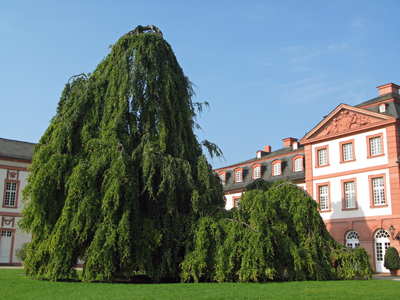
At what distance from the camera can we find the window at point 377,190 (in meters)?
24.8

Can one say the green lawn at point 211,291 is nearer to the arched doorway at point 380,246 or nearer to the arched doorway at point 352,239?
the arched doorway at point 380,246

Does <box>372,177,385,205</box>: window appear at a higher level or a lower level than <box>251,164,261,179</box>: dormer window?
lower

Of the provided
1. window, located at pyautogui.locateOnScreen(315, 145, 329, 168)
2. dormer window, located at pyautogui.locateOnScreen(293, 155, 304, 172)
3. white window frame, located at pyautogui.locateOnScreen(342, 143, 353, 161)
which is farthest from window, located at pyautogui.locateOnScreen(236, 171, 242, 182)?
white window frame, located at pyautogui.locateOnScreen(342, 143, 353, 161)

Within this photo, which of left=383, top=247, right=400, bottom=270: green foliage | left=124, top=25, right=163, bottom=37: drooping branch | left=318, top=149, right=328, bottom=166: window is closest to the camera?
left=124, top=25, right=163, bottom=37: drooping branch

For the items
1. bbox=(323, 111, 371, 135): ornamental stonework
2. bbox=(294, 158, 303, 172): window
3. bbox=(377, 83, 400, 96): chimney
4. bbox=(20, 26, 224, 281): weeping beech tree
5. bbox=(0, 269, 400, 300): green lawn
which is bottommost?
bbox=(0, 269, 400, 300): green lawn

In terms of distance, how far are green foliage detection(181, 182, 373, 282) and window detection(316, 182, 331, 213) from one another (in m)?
12.2

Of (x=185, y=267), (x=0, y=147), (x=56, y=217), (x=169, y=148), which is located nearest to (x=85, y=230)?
(x=56, y=217)

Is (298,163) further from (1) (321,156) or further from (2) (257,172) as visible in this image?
(2) (257,172)

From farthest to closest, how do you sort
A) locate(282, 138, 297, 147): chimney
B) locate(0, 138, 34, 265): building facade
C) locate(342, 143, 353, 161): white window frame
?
locate(282, 138, 297, 147): chimney
locate(0, 138, 34, 265): building facade
locate(342, 143, 353, 161): white window frame

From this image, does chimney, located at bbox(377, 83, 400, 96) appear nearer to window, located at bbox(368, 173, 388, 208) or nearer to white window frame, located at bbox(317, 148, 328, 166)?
white window frame, located at bbox(317, 148, 328, 166)

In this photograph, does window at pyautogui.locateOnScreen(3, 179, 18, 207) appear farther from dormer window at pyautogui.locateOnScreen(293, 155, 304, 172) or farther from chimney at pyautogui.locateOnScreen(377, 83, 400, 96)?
chimney at pyautogui.locateOnScreen(377, 83, 400, 96)

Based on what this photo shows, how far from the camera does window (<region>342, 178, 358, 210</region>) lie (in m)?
26.4

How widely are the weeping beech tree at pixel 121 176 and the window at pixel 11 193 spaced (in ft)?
50.9

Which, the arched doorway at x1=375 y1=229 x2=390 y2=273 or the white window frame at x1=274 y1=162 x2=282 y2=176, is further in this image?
the white window frame at x1=274 y1=162 x2=282 y2=176
